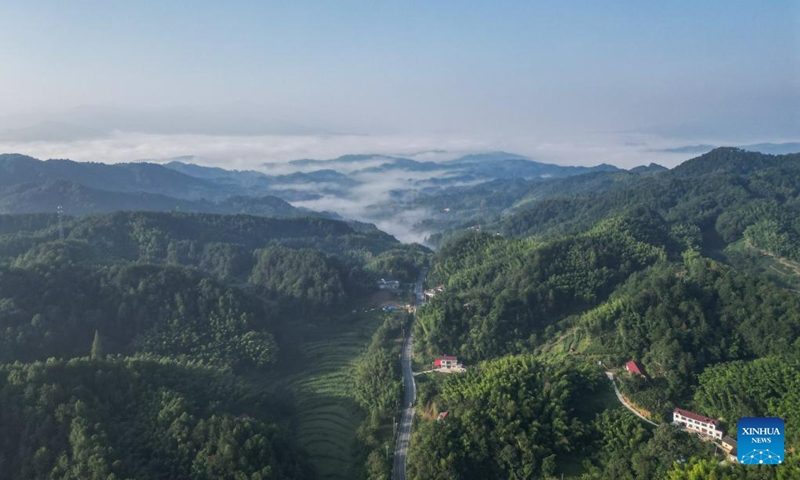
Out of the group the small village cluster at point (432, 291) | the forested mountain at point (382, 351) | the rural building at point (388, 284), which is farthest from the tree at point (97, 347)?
the small village cluster at point (432, 291)

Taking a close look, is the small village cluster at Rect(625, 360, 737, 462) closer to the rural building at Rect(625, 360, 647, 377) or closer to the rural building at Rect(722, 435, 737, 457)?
the rural building at Rect(722, 435, 737, 457)

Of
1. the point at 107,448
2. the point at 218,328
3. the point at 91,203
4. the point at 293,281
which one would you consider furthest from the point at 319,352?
the point at 91,203

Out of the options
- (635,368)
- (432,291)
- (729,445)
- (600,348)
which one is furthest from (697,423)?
(432,291)

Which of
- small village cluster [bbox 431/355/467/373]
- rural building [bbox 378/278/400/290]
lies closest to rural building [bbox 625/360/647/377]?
small village cluster [bbox 431/355/467/373]

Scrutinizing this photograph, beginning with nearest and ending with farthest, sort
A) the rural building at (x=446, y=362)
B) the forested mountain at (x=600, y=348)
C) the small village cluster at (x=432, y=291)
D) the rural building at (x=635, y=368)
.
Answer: the forested mountain at (x=600, y=348)
the rural building at (x=635, y=368)
the rural building at (x=446, y=362)
the small village cluster at (x=432, y=291)

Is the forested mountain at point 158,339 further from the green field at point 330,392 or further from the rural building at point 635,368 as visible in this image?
the rural building at point 635,368

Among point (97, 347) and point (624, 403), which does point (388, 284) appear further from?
point (624, 403)
